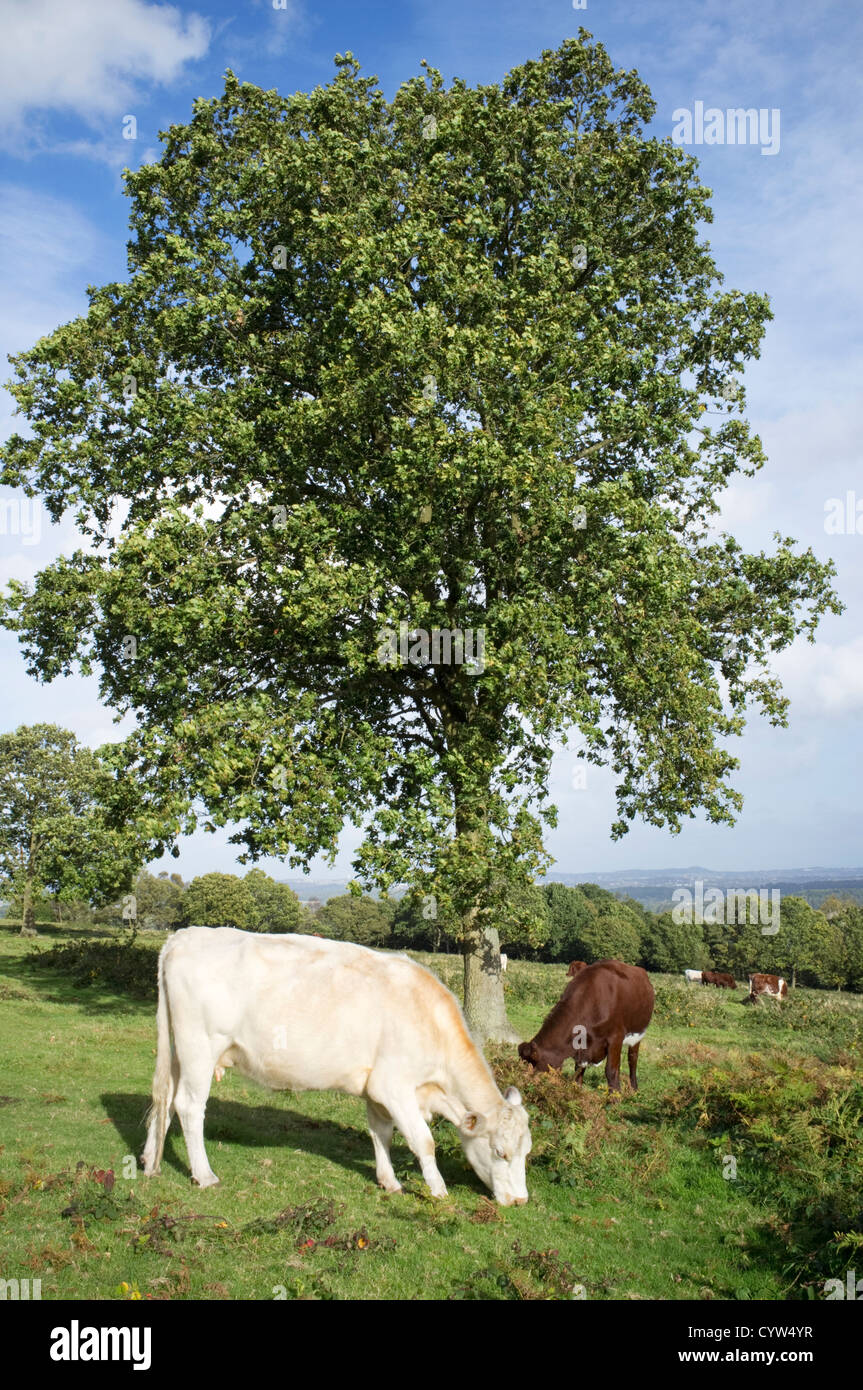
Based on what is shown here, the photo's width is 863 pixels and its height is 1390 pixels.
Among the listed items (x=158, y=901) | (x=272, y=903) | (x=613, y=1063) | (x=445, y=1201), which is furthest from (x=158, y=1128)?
(x=158, y=901)

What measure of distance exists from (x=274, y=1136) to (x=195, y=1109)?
2665mm

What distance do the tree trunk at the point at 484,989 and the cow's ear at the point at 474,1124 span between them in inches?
365

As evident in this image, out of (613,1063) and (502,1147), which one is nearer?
(502,1147)

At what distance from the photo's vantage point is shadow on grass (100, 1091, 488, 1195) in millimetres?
11281

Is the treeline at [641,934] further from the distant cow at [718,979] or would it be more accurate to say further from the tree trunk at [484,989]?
the tree trunk at [484,989]

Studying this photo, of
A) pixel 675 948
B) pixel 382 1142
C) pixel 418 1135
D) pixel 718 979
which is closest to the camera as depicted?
pixel 418 1135

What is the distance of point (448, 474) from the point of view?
17.6 meters

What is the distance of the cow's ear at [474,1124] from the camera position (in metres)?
10.5

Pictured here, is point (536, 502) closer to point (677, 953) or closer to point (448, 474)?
point (448, 474)

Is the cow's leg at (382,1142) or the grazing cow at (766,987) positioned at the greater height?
the cow's leg at (382,1142)

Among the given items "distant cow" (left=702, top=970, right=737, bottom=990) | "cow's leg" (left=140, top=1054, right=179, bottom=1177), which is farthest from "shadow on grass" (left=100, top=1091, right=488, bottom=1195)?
"distant cow" (left=702, top=970, right=737, bottom=990)

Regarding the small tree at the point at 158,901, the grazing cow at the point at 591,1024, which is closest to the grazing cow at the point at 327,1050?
the grazing cow at the point at 591,1024

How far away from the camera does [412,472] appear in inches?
699

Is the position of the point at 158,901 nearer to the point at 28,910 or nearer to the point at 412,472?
the point at 28,910
